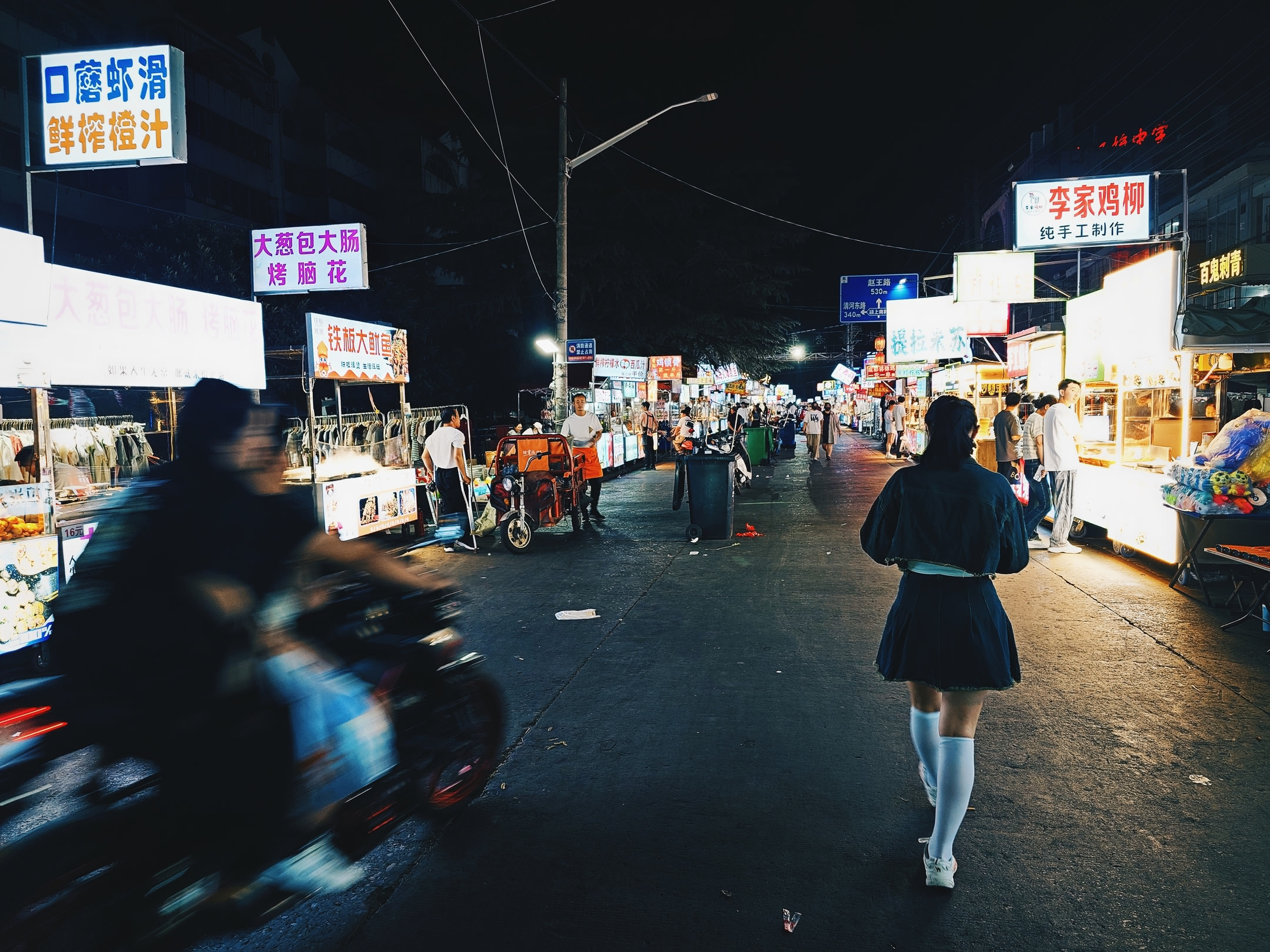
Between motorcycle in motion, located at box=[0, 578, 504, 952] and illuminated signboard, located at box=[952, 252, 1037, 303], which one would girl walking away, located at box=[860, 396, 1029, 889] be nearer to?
motorcycle in motion, located at box=[0, 578, 504, 952]

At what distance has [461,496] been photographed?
37.8ft

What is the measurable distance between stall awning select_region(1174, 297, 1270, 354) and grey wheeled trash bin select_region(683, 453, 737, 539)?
18.4ft

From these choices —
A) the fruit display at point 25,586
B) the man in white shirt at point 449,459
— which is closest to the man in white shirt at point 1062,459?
the man in white shirt at point 449,459

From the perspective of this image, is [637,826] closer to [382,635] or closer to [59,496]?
[382,635]

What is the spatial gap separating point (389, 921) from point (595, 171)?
30203 mm

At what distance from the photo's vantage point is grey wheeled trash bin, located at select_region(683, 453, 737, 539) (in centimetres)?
1208

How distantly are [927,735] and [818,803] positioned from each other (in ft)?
2.38

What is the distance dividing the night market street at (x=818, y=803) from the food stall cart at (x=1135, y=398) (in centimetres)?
237

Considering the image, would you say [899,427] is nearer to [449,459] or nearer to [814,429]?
[814,429]

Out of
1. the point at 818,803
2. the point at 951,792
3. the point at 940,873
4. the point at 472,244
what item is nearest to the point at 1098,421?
the point at 818,803

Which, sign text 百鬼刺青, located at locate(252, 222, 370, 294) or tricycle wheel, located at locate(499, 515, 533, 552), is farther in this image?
sign text 百鬼刺青, located at locate(252, 222, 370, 294)

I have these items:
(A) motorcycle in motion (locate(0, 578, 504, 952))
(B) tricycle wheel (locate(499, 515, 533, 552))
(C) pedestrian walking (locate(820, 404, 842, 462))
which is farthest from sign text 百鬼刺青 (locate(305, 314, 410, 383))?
(C) pedestrian walking (locate(820, 404, 842, 462))

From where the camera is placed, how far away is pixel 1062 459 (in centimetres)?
1077

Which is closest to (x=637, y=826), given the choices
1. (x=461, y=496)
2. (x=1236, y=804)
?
(x=1236, y=804)
